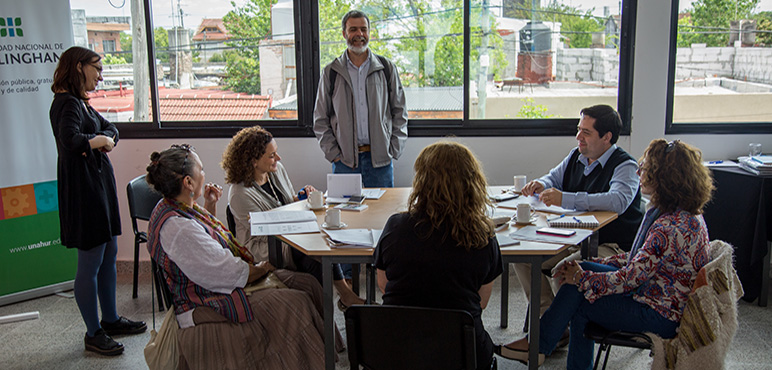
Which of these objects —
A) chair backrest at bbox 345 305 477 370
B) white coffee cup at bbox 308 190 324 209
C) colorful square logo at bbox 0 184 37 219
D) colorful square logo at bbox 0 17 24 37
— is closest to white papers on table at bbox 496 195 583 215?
white coffee cup at bbox 308 190 324 209

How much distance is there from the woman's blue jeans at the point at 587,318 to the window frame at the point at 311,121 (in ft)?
6.39

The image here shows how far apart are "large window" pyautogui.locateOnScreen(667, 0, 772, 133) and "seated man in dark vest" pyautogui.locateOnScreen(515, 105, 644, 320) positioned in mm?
1510

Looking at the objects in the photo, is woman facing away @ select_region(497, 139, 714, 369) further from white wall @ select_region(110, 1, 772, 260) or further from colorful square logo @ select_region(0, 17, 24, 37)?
colorful square logo @ select_region(0, 17, 24, 37)

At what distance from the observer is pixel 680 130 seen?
Result: 438cm

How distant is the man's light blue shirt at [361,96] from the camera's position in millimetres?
4141

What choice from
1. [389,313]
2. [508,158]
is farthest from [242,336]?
[508,158]

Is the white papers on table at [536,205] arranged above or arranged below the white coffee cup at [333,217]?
below

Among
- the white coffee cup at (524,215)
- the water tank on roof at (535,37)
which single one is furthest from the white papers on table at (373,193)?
the water tank on roof at (535,37)

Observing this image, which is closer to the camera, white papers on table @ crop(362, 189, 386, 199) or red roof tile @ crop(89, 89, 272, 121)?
white papers on table @ crop(362, 189, 386, 199)

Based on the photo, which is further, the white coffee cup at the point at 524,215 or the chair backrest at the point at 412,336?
the white coffee cup at the point at 524,215

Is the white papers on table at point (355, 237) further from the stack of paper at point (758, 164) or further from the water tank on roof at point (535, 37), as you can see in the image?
the stack of paper at point (758, 164)

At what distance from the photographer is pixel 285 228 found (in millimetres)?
2787

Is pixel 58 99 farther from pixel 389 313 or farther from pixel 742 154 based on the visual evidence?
pixel 742 154

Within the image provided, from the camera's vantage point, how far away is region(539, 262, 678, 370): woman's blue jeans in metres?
2.32
